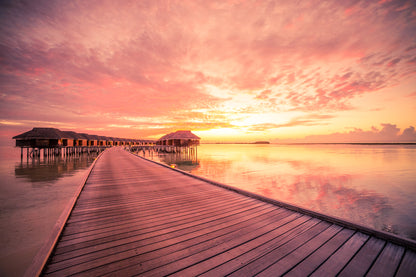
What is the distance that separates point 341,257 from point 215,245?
6.31ft

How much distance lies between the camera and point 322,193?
11102 mm

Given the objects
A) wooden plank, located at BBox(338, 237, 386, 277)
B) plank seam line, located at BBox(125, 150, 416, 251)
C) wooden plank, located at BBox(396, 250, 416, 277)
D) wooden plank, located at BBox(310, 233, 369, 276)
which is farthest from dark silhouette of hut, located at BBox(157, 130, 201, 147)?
wooden plank, located at BBox(396, 250, 416, 277)

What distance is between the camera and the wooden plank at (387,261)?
224 centimetres

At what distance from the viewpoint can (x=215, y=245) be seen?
9.09 feet

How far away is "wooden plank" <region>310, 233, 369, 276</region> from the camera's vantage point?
7.37 feet

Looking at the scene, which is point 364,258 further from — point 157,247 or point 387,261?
point 157,247

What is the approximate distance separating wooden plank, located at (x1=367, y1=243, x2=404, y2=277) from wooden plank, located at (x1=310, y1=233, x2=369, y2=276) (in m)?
0.26

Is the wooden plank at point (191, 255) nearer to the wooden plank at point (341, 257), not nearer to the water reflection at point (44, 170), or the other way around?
the wooden plank at point (341, 257)

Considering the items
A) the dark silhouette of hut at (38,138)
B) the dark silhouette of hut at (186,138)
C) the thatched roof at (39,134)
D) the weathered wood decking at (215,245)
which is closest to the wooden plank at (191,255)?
the weathered wood decking at (215,245)

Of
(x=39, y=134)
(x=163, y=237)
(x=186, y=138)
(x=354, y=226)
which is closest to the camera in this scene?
(x=163, y=237)

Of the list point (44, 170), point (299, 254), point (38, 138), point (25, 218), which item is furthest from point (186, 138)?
point (299, 254)

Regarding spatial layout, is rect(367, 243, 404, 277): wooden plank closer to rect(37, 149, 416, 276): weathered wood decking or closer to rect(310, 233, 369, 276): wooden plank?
rect(37, 149, 416, 276): weathered wood decking

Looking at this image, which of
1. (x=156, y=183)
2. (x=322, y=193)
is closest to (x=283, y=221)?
(x=156, y=183)

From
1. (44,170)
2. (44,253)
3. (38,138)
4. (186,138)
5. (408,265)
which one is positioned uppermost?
(38,138)
